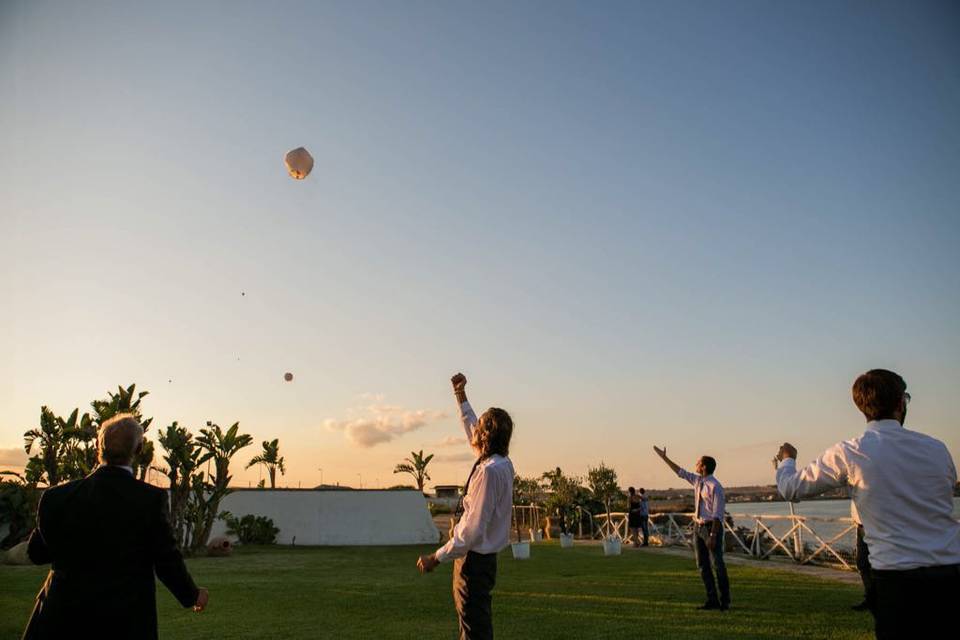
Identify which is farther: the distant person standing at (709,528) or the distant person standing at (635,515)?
the distant person standing at (635,515)

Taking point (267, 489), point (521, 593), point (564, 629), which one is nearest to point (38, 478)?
point (267, 489)

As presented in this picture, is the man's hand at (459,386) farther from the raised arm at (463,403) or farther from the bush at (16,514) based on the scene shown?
the bush at (16,514)

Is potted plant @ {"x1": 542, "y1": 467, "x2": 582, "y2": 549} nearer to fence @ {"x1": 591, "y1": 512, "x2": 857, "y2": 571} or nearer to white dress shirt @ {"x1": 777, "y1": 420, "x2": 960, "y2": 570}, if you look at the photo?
fence @ {"x1": 591, "y1": 512, "x2": 857, "y2": 571}

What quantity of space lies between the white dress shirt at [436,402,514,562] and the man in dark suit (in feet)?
5.14

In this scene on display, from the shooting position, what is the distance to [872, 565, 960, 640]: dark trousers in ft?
10.1

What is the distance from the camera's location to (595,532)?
32.7 m

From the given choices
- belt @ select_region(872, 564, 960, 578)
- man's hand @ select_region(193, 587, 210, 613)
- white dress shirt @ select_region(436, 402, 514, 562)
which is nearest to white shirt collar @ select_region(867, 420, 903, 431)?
belt @ select_region(872, 564, 960, 578)

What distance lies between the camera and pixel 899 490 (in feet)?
10.6

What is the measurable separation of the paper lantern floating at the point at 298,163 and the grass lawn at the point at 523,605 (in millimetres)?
8476

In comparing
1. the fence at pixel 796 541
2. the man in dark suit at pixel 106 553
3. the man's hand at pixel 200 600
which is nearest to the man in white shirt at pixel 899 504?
the man's hand at pixel 200 600

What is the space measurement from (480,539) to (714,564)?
613cm

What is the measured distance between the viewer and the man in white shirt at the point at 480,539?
403 cm

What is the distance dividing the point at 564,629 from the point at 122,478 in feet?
19.8

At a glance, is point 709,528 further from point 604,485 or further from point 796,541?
point 604,485
